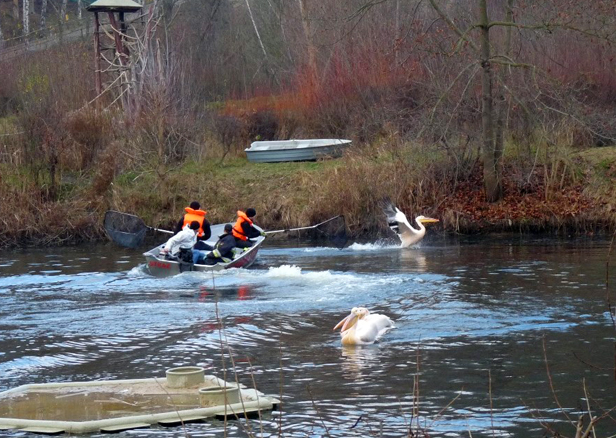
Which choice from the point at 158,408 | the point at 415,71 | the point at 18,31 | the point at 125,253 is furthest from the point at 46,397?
the point at 18,31

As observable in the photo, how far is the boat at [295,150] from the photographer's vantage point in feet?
95.3

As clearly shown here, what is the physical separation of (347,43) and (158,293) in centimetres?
1622

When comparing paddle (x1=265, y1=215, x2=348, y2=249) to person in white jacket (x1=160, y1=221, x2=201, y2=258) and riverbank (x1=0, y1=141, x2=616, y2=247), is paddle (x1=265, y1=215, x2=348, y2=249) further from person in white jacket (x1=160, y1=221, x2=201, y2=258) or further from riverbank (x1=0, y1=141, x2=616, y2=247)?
person in white jacket (x1=160, y1=221, x2=201, y2=258)

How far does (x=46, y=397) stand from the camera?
958cm

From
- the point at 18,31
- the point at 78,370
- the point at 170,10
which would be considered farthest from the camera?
the point at 18,31

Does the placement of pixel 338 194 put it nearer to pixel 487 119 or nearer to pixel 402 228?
pixel 402 228

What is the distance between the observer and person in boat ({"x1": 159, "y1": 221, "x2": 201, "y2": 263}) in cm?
1952

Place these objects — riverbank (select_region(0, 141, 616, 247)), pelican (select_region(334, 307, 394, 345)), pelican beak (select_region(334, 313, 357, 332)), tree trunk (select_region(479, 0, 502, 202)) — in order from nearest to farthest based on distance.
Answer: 1. pelican (select_region(334, 307, 394, 345))
2. pelican beak (select_region(334, 313, 357, 332))
3. riverbank (select_region(0, 141, 616, 247))
4. tree trunk (select_region(479, 0, 502, 202))

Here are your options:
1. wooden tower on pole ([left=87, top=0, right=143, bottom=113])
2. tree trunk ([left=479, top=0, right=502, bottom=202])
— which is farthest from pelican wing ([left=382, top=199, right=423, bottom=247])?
wooden tower on pole ([left=87, top=0, right=143, bottom=113])

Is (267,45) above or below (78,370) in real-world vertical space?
above

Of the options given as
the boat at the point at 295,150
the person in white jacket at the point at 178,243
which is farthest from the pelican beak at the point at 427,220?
the person in white jacket at the point at 178,243

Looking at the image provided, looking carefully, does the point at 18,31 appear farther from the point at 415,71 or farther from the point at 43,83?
the point at 415,71

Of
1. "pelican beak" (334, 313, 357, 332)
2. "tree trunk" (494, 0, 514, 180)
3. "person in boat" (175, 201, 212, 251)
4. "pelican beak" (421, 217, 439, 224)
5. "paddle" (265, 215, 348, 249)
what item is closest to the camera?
"pelican beak" (334, 313, 357, 332)

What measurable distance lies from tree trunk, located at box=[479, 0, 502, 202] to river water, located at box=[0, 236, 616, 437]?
3.55 metres
